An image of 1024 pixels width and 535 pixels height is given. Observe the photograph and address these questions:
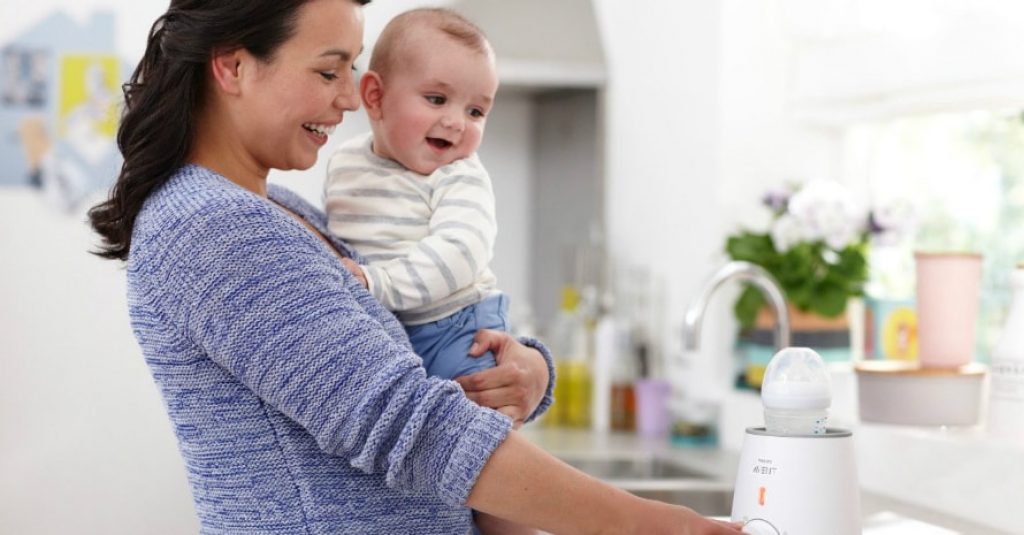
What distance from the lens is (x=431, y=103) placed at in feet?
5.04

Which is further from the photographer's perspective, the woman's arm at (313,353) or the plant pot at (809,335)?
the plant pot at (809,335)

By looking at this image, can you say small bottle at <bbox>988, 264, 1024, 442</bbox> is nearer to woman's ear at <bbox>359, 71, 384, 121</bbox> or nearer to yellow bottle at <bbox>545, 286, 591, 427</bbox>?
woman's ear at <bbox>359, 71, 384, 121</bbox>

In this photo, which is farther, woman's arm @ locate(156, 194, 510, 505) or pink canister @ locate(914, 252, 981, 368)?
pink canister @ locate(914, 252, 981, 368)

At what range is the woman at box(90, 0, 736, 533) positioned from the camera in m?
1.17

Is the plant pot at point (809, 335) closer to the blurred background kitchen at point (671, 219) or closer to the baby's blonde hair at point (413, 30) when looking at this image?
the blurred background kitchen at point (671, 219)

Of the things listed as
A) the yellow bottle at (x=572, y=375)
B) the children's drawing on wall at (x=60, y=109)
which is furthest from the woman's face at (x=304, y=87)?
the children's drawing on wall at (x=60, y=109)

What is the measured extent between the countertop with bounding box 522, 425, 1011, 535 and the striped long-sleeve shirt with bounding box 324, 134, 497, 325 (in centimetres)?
70

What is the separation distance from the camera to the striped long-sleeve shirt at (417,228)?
1439 millimetres

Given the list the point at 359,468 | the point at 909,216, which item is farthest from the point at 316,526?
the point at 909,216

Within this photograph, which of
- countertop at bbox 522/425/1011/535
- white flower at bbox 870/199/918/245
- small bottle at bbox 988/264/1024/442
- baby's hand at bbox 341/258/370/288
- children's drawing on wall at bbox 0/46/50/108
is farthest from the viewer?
children's drawing on wall at bbox 0/46/50/108

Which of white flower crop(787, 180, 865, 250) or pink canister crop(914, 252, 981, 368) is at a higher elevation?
white flower crop(787, 180, 865, 250)

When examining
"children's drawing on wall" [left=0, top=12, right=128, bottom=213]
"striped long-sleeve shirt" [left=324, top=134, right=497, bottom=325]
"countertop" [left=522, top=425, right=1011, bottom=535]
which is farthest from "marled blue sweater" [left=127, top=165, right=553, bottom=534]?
"children's drawing on wall" [left=0, top=12, right=128, bottom=213]

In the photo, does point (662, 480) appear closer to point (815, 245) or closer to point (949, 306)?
point (815, 245)

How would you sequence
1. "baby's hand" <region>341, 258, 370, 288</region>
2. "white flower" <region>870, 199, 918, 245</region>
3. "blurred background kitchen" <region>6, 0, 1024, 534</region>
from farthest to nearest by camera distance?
"white flower" <region>870, 199, 918, 245</region>
"blurred background kitchen" <region>6, 0, 1024, 534</region>
"baby's hand" <region>341, 258, 370, 288</region>
